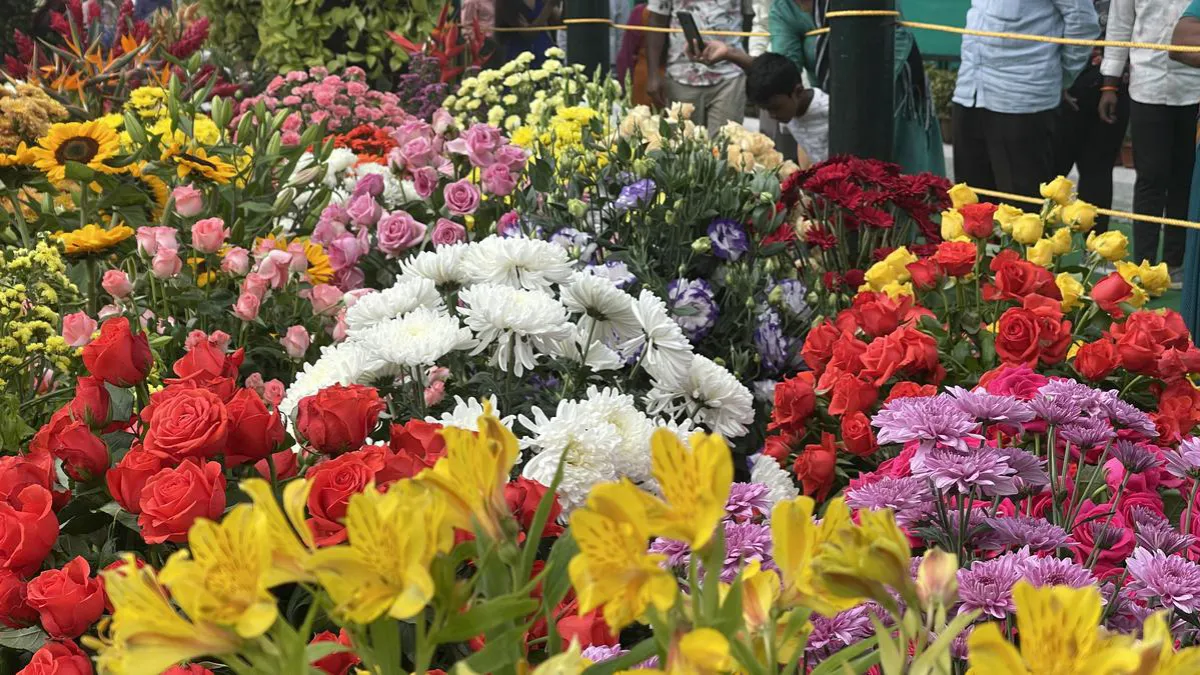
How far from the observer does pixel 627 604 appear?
1.57 feet

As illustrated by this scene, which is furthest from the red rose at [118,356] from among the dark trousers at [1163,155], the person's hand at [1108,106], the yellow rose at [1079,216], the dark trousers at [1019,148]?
the person's hand at [1108,106]

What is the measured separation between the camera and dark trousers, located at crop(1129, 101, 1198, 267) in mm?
4547

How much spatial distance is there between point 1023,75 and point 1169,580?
3681 millimetres

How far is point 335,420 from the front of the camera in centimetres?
117

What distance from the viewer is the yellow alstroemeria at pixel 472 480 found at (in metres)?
0.52

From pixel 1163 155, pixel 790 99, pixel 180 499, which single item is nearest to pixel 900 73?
pixel 790 99

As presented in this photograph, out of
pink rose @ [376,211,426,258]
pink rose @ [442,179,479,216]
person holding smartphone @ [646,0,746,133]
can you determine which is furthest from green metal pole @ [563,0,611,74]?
pink rose @ [376,211,426,258]

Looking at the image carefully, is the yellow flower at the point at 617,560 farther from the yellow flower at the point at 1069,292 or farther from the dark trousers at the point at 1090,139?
the dark trousers at the point at 1090,139

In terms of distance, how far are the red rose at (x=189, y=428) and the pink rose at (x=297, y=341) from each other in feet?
2.30

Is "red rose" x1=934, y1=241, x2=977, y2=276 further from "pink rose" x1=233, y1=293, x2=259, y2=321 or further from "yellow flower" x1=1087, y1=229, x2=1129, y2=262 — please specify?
"pink rose" x1=233, y1=293, x2=259, y2=321

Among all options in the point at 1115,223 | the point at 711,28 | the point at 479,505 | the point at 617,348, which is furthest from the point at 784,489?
the point at 1115,223

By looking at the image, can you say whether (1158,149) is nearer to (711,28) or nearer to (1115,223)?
(711,28)

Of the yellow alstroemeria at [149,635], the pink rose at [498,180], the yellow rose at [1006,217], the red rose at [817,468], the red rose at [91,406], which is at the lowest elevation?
the red rose at [817,468]

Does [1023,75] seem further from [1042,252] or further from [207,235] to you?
[207,235]
